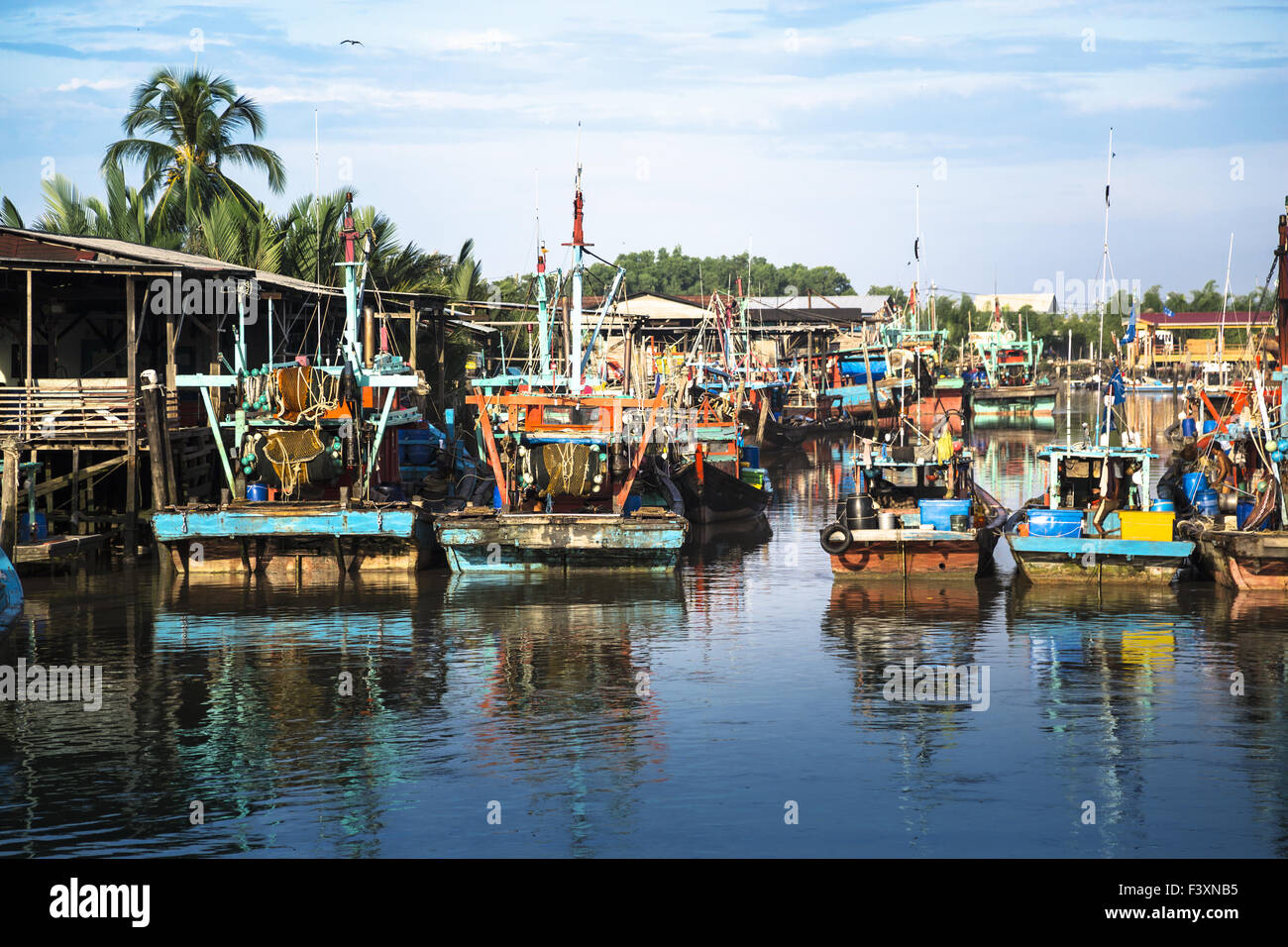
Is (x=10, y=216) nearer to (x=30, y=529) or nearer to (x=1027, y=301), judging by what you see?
(x=30, y=529)

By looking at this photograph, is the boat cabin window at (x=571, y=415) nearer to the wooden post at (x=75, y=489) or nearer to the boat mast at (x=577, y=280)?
the boat mast at (x=577, y=280)

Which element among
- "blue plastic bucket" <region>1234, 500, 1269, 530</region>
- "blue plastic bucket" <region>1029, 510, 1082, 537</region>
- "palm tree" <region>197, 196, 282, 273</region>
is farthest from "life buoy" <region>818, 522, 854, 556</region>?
"palm tree" <region>197, 196, 282, 273</region>

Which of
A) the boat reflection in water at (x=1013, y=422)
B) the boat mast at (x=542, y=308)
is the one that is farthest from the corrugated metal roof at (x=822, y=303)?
the boat mast at (x=542, y=308)

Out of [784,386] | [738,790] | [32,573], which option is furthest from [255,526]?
[784,386]

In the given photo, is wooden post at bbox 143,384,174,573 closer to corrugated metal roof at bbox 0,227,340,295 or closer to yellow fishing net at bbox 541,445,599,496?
corrugated metal roof at bbox 0,227,340,295

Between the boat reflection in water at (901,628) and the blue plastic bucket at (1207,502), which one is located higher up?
the blue plastic bucket at (1207,502)

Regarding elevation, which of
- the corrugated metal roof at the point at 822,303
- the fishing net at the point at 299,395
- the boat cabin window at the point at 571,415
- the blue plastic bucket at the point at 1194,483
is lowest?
the blue plastic bucket at the point at 1194,483

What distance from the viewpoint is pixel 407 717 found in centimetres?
1752

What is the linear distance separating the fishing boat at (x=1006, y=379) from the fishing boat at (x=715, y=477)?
143 ft

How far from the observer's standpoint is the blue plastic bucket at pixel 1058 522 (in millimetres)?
24609

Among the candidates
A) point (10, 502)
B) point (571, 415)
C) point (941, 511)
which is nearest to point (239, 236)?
point (571, 415)
